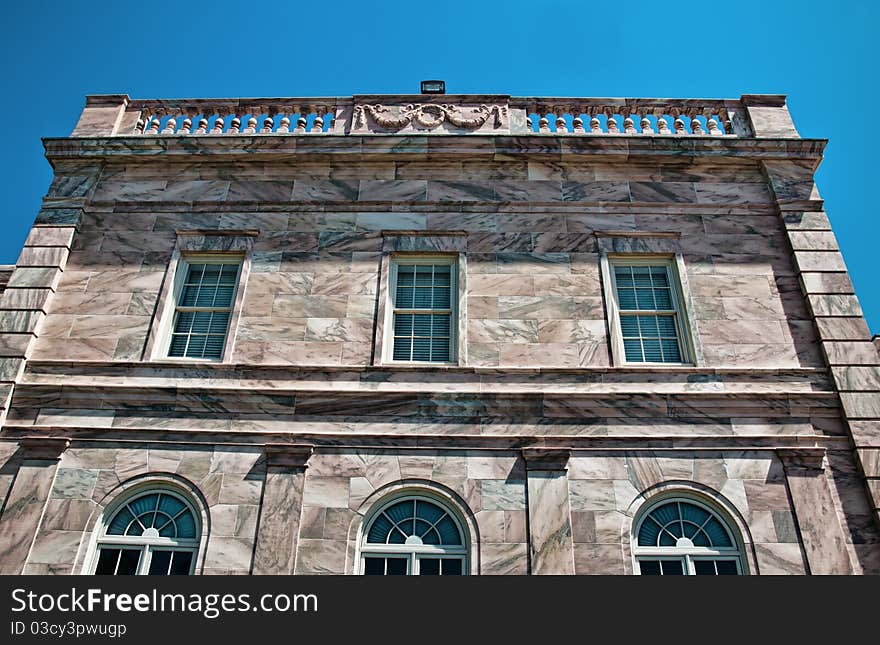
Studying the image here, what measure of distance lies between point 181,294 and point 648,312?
7.67 m

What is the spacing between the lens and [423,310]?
11625 millimetres

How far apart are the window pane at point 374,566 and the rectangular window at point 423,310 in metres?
3.07

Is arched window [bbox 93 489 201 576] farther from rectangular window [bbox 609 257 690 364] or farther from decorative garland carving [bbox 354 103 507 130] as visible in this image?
decorative garland carving [bbox 354 103 507 130]

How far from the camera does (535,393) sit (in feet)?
34.6

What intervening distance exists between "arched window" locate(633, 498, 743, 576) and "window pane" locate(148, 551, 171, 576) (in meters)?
6.22

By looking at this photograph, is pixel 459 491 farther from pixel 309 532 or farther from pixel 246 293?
pixel 246 293

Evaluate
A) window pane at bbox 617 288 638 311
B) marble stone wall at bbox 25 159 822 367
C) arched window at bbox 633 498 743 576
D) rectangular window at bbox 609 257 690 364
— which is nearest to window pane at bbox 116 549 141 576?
marble stone wall at bbox 25 159 822 367

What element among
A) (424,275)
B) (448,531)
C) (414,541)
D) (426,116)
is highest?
(426,116)

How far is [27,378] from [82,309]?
1369mm

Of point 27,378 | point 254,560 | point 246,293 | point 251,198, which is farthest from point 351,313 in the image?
point 27,378

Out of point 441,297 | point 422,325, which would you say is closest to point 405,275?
point 441,297

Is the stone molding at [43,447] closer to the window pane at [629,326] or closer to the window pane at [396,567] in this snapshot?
the window pane at [396,567]

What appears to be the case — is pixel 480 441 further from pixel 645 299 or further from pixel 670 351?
pixel 645 299

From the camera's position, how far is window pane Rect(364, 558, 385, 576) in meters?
9.50
